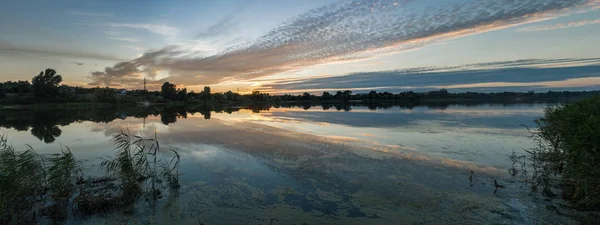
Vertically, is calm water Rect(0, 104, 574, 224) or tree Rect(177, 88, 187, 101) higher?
tree Rect(177, 88, 187, 101)

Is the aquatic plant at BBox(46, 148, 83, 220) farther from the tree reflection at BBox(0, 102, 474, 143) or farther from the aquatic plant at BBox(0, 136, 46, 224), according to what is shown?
the tree reflection at BBox(0, 102, 474, 143)

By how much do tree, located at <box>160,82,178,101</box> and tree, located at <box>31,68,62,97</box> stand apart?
100ft

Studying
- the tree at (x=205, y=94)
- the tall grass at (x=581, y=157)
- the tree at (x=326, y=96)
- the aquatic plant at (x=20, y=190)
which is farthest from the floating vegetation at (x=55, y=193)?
the tree at (x=326, y=96)

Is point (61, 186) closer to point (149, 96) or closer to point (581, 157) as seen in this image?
point (581, 157)

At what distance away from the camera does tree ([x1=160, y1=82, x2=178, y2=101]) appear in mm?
103438

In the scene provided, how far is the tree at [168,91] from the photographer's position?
103 metres

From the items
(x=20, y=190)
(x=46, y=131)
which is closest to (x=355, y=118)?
(x=46, y=131)

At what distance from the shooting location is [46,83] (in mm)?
71875

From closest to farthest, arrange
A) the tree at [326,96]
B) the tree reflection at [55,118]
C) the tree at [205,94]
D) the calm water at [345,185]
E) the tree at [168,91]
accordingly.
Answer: the calm water at [345,185] < the tree reflection at [55,118] < the tree at [168,91] < the tree at [205,94] < the tree at [326,96]

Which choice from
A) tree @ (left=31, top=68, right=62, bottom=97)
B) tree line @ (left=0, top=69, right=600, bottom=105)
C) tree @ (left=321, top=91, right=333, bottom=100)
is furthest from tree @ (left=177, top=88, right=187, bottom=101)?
tree @ (left=321, top=91, right=333, bottom=100)

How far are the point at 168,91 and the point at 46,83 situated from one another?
36159 mm

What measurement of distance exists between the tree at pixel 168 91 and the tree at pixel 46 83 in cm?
3053

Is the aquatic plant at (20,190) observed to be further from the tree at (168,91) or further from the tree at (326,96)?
the tree at (326,96)

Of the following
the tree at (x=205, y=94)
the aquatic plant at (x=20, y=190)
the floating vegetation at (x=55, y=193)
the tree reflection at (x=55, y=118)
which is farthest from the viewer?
the tree at (x=205, y=94)
